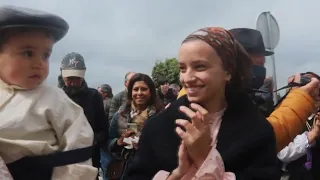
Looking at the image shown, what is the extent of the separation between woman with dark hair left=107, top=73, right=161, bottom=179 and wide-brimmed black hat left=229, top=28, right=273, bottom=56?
233cm

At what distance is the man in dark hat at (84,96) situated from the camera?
217 inches

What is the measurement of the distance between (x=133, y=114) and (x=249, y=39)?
2602 mm

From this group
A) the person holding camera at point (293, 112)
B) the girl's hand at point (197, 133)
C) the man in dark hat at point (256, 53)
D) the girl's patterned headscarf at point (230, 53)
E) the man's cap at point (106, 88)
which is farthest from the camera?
the man's cap at point (106, 88)

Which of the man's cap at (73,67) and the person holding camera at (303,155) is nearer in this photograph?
the person holding camera at (303,155)

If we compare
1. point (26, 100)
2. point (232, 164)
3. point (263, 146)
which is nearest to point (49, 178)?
point (26, 100)

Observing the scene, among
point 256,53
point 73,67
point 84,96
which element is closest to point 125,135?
point 84,96

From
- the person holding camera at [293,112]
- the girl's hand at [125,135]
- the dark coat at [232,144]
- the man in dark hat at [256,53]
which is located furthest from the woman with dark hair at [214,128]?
the girl's hand at [125,135]

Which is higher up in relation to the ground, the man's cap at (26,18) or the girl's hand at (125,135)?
the man's cap at (26,18)

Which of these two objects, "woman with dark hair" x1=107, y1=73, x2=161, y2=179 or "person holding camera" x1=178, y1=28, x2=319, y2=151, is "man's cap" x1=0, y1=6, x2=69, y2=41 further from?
"woman with dark hair" x1=107, y1=73, x2=161, y2=179

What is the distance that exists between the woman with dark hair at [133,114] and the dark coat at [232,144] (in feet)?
9.25

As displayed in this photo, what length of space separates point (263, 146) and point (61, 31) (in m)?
1.06

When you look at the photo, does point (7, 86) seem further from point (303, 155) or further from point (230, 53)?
point (303, 155)

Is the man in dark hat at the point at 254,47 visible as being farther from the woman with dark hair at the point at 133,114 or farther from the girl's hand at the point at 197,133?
the woman with dark hair at the point at 133,114

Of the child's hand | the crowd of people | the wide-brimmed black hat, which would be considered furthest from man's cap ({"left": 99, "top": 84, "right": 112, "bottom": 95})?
the child's hand
